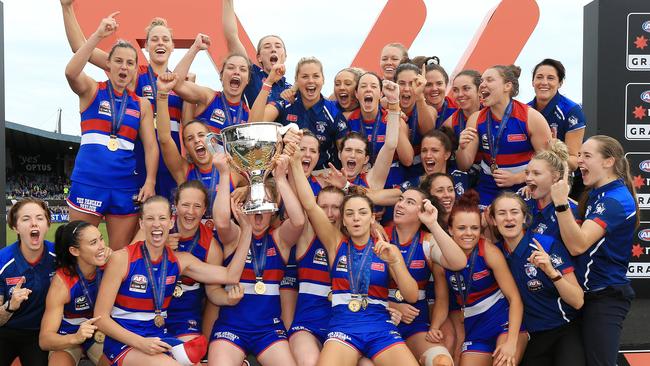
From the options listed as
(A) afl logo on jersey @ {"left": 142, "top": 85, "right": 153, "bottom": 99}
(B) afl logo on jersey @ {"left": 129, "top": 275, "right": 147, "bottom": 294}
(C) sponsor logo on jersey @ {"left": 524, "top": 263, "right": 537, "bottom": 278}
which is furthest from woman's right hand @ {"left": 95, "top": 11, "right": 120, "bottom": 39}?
(C) sponsor logo on jersey @ {"left": 524, "top": 263, "right": 537, "bottom": 278}

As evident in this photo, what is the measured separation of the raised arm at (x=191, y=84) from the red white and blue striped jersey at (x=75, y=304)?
1.60m

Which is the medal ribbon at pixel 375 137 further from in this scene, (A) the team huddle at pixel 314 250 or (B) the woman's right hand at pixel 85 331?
(B) the woman's right hand at pixel 85 331

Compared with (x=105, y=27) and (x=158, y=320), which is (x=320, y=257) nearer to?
(x=158, y=320)

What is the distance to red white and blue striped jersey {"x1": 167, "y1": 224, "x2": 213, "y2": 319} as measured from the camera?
405cm

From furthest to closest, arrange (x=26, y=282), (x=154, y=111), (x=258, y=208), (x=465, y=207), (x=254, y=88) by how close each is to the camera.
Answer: (x=254, y=88), (x=154, y=111), (x=465, y=207), (x=26, y=282), (x=258, y=208)

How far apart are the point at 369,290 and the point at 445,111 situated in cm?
205

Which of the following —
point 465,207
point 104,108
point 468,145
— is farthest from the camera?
point 468,145

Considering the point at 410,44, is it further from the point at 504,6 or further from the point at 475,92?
the point at 475,92

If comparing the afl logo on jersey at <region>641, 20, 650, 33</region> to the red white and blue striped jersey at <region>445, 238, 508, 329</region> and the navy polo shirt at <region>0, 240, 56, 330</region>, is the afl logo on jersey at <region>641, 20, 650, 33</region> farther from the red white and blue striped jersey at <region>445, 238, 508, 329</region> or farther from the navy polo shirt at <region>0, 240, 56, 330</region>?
the navy polo shirt at <region>0, 240, 56, 330</region>

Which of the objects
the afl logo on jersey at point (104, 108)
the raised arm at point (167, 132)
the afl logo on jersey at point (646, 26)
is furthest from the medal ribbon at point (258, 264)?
the afl logo on jersey at point (646, 26)

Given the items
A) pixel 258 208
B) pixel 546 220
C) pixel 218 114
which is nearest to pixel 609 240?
pixel 546 220

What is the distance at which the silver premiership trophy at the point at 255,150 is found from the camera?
3766 mm

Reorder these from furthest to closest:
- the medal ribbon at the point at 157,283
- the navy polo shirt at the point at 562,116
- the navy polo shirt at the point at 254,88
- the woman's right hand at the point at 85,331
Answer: the navy polo shirt at the point at 254,88, the navy polo shirt at the point at 562,116, the medal ribbon at the point at 157,283, the woman's right hand at the point at 85,331

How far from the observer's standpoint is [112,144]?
4398 mm
